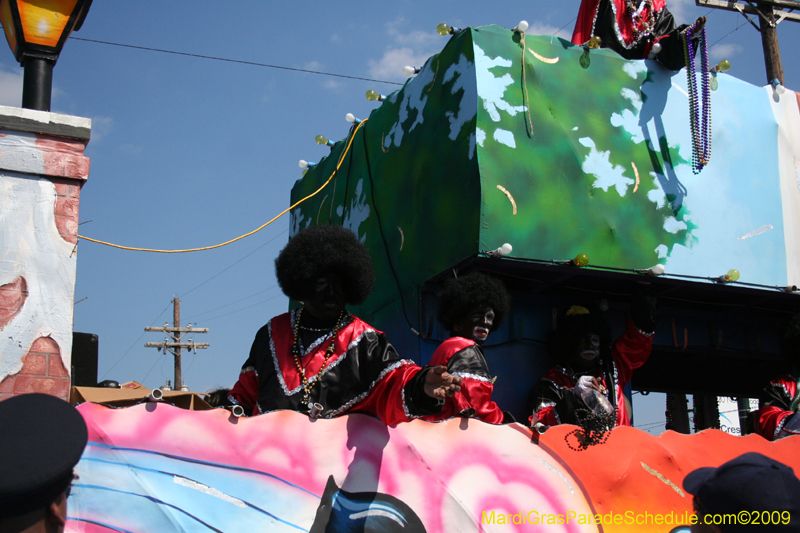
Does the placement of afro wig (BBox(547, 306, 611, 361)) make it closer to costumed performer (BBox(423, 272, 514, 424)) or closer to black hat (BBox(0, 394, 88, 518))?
costumed performer (BBox(423, 272, 514, 424))

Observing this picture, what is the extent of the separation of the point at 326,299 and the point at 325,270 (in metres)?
0.17

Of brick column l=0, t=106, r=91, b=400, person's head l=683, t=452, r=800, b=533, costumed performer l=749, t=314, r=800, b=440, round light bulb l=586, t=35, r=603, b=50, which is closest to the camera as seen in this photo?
person's head l=683, t=452, r=800, b=533

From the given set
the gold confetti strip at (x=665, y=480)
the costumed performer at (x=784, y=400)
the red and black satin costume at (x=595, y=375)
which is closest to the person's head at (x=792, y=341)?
the costumed performer at (x=784, y=400)

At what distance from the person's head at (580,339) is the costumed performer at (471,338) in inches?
28.3

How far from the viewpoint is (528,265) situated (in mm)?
5309

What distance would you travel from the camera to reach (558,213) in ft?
17.8

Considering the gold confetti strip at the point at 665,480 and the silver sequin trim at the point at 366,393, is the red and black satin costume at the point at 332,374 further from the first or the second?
the gold confetti strip at the point at 665,480

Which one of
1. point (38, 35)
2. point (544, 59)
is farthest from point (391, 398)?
point (544, 59)

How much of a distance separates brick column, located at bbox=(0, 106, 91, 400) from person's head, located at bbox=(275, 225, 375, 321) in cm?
109

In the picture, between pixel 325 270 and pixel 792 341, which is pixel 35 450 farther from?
pixel 792 341

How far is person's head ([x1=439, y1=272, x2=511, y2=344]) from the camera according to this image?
4688mm

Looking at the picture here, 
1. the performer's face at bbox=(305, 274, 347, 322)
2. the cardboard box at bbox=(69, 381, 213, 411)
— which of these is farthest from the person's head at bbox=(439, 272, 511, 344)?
the cardboard box at bbox=(69, 381, 213, 411)

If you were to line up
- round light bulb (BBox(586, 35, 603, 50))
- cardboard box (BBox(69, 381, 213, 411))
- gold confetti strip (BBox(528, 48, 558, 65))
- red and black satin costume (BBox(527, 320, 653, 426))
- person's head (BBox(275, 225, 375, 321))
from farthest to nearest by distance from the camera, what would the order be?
round light bulb (BBox(586, 35, 603, 50))
gold confetti strip (BBox(528, 48, 558, 65))
red and black satin costume (BBox(527, 320, 653, 426))
cardboard box (BBox(69, 381, 213, 411))
person's head (BBox(275, 225, 375, 321))

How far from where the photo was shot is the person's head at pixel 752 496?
7.08ft
